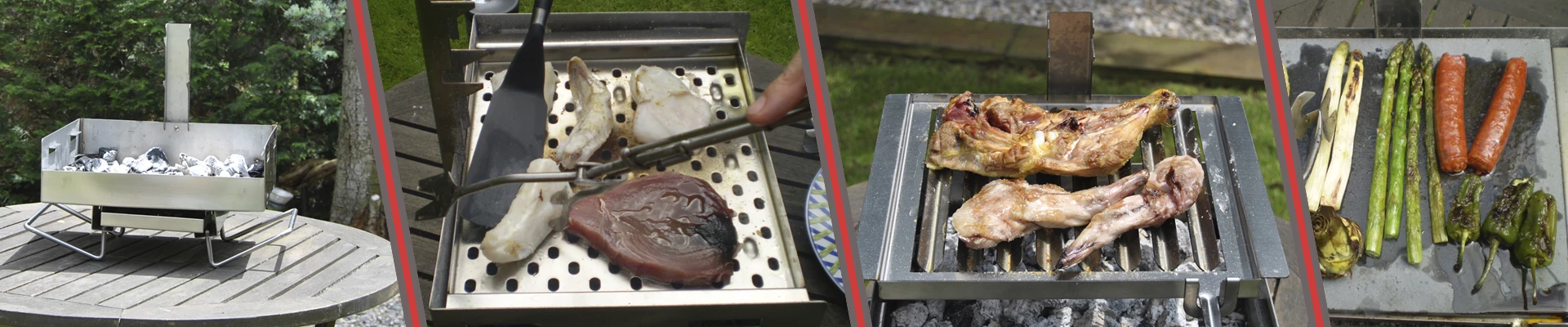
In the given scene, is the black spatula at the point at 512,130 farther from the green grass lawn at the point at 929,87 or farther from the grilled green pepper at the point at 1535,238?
the grilled green pepper at the point at 1535,238

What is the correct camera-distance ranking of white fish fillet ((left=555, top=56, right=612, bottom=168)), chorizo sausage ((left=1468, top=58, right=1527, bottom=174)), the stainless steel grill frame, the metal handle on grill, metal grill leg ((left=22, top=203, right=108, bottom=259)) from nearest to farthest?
1. the metal handle on grill
2. white fish fillet ((left=555, top=56, right=612, bottom=168))
3. the stainless steel grill frame
4. chorizo sausage ((left=1468, top=58, right=1527, bottom=174))
5. metal grill leg ((left=22, top=203, right=108, bottom=259))

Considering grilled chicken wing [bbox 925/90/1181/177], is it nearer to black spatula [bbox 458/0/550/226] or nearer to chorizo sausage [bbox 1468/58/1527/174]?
chorizo sausage [bbox 1468/58/1527/174]

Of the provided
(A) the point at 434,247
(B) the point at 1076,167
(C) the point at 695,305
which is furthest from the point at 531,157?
(B) the point at 1076,167

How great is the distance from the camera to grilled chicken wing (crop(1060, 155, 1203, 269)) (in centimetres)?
218

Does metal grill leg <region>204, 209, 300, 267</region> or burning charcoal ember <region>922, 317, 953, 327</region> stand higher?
metal grill leg <region>204, 209, 300, 267</region>

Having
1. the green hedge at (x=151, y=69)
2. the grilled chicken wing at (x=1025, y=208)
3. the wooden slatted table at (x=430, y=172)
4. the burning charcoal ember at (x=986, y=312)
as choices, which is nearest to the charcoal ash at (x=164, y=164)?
the green hedge at (x=151, y=69)

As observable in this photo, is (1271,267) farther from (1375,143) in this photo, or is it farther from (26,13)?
(26,13)

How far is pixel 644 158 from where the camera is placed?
3.68ft

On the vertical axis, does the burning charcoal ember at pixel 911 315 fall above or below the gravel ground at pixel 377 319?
above

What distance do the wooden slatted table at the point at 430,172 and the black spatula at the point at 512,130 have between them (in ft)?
0.14

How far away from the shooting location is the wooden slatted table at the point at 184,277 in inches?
123

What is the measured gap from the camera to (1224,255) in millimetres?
2080

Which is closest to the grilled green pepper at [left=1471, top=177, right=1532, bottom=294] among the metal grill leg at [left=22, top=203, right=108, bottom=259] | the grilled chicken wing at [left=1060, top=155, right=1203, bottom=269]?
the grilled chicken wing at [left=1060, top=155, right=1203, bottom=269]

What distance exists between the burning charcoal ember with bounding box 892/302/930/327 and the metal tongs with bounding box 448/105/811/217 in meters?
1.42
